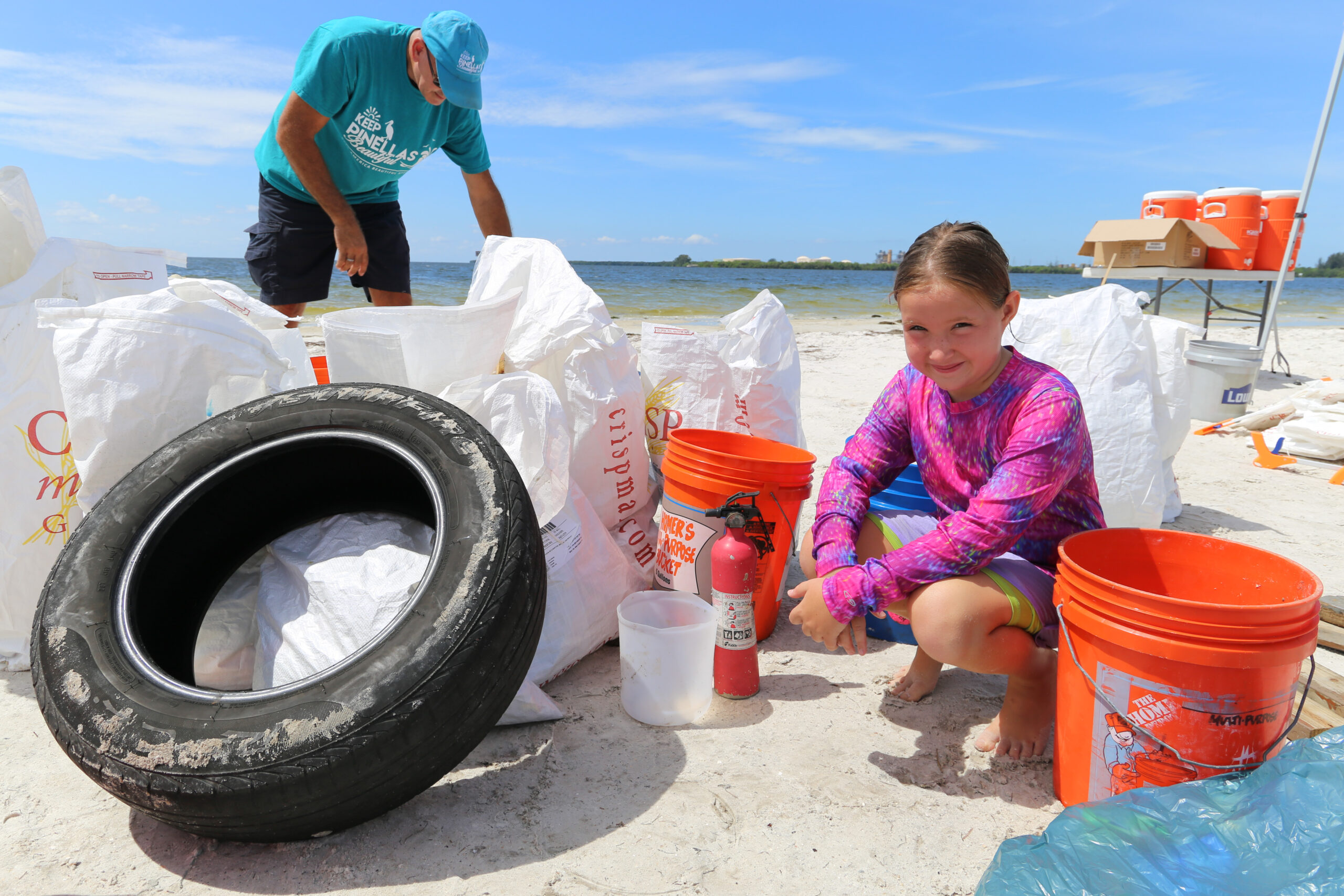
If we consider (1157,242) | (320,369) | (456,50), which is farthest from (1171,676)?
(1157,242)

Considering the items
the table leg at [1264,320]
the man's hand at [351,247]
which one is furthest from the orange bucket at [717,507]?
the table leg at [1264,320]

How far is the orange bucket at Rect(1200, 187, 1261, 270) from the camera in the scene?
18.9 ft

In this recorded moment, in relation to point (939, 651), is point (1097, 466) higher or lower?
higher

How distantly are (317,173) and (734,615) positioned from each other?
2342mm

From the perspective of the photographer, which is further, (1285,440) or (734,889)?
(1285,440)

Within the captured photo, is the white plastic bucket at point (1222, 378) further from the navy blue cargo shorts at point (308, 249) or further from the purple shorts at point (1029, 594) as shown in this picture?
the navy blue cargo shorts at point (308, 249)

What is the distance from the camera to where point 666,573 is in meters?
2.22

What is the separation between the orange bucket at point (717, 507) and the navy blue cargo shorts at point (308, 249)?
182 centimetres

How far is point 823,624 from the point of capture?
166cm

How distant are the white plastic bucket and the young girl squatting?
396cm

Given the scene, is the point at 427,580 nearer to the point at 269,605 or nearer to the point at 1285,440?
the point at 269,605

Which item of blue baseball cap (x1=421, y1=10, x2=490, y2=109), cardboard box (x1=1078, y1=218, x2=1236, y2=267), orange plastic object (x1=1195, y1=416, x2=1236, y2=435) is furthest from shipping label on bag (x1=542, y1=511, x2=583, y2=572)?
cardboard box (x1=1078, y1=218, x2=1236, y2=267)

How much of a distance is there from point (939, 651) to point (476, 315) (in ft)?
4.69

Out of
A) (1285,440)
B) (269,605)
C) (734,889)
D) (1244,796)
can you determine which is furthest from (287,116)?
(1285,440)
